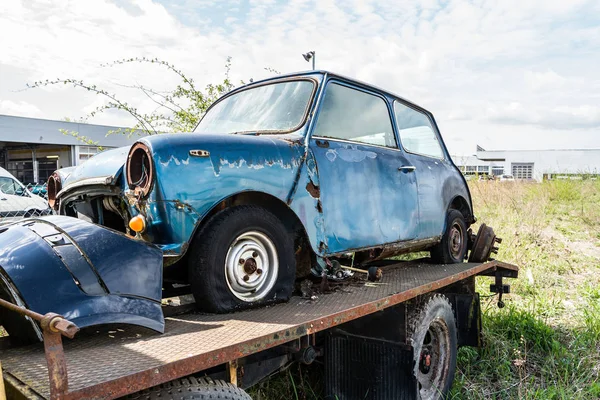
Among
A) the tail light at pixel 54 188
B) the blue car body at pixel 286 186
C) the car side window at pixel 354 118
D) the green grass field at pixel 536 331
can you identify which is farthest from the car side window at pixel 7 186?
the car side window at pixel 354 118

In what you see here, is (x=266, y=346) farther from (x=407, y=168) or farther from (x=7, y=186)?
(x=7, y=186)

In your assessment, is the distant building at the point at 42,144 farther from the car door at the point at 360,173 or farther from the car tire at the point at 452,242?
the car door at the point at 360,173

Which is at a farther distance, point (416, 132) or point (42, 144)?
point (42, 144)

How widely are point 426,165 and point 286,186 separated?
1962mm

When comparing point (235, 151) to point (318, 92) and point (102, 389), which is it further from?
point (102, 389)

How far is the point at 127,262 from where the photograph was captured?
2.03m

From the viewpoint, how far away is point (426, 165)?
13.9 feet

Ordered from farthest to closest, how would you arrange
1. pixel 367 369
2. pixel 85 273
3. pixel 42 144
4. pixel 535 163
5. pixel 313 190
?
pixel 535 163
pixel 42 144
pixel 367 369
pixel 313 190
pixel 85 273

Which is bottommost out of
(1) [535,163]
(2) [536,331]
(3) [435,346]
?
(2) [536,331]

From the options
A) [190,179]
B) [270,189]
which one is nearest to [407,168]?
[270,189]

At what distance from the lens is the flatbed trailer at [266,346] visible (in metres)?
1.52

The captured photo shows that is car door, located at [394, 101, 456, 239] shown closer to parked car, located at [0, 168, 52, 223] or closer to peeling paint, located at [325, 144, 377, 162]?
peeling paint, located at [325, 144, 377, 162]

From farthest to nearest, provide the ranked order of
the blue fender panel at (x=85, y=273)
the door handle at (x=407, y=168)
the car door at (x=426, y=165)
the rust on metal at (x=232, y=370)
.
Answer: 1. the car door at (x=426, y=165)
2. the door handle at (x=407, y=168)
3. the rust on metal at (x=232, y=370)
4. the blue fender panel at (x=85, y=273)

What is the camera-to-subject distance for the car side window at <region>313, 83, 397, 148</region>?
3236mm
